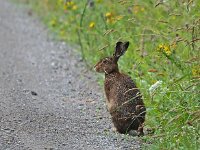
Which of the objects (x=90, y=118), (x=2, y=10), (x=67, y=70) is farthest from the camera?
(x=2, y=10)

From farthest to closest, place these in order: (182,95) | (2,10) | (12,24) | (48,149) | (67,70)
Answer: (2,10) → (12,24) → (67,70) → (182,95) → (48,149)

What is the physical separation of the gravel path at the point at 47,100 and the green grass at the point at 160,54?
0.30 metres

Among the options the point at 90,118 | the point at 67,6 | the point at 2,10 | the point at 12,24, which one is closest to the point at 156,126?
the point at 90,118

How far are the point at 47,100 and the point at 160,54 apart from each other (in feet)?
5.62

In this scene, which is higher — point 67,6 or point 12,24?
point 67,6

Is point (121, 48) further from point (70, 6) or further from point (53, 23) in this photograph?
point (53, 23)

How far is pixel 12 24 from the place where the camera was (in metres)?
13.5

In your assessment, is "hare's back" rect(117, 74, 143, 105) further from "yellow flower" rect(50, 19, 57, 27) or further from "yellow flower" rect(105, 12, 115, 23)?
"yellow flower" rect(50, 19, 57, 27)

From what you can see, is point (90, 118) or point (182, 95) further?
point (90, 118)

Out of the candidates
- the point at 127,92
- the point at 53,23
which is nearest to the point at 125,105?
the point at 127,92

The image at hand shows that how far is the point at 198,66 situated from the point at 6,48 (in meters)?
5.09

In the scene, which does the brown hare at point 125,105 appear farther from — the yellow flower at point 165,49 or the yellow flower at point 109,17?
the yellow flower at point 109,17

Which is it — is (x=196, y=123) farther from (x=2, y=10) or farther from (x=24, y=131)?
(x=2, y=10)

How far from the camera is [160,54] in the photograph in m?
6.79
